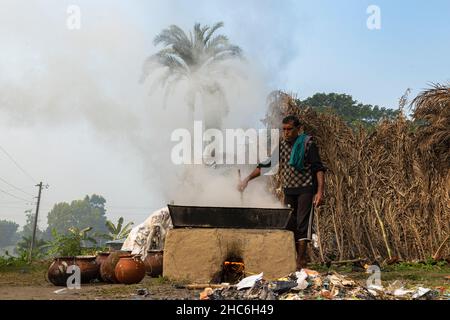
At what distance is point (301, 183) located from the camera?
7.17 metres

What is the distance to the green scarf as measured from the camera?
23.4 feet

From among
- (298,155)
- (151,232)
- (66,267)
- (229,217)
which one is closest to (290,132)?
(298,155)

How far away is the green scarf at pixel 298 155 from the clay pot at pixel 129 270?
2.50 metres

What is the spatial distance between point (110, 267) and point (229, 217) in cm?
187

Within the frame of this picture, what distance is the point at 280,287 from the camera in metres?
5.16

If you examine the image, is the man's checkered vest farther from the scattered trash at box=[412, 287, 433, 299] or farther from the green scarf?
the scattered trash at box=[412, 287, 433, 299]

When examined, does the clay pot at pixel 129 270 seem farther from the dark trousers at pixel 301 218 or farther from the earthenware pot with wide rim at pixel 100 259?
the dark trousers at pixel 301 218

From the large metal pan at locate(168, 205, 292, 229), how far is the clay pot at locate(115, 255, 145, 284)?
798 mm

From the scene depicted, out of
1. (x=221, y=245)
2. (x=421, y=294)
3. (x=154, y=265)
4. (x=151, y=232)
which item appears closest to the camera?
(x=421, y=294)

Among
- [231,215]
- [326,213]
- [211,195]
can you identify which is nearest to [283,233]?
[231,215]

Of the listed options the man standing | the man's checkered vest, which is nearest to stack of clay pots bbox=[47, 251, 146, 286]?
the man standing

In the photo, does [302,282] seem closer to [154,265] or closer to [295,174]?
[295,174]

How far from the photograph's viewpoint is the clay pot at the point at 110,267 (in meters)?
7.21
